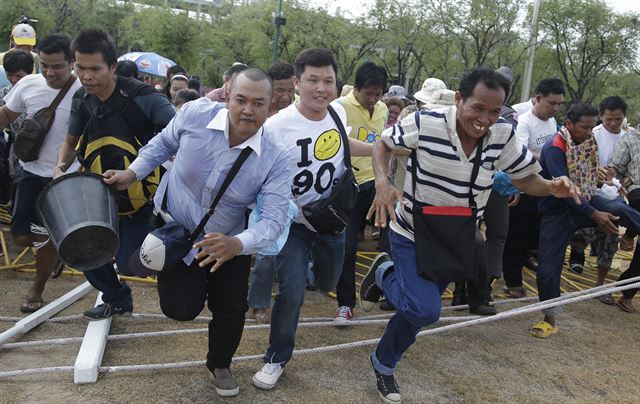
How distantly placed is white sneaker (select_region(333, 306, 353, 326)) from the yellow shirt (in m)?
1.04

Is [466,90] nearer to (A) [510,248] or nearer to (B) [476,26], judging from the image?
(A) [510,248]

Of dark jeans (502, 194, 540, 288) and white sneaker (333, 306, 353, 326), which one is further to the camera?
dark jeans (502, 194, 540, 288)

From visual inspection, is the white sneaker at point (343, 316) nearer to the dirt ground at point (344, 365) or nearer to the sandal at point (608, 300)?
the dirt ground at point (344, 365)

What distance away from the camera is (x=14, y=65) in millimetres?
6016

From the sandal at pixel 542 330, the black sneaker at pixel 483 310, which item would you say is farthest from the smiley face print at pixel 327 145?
the sandal at pixel 542 330

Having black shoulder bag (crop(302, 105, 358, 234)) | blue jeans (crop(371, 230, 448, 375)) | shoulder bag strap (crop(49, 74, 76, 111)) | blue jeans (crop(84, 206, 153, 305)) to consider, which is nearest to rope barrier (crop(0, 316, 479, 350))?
blue jeans (crop(84, 206, 153, 305))

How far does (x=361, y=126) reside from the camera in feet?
16.2

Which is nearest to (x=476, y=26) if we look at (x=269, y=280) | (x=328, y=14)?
(x=328, y=14)

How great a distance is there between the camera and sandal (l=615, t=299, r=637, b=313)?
228 inches

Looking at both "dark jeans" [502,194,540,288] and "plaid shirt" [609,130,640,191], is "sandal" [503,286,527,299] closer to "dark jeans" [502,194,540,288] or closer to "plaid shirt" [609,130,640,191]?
"dark jeans" [502,194,540,288]

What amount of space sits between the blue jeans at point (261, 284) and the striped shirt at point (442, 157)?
1.33m

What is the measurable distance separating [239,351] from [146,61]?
47.1 ft

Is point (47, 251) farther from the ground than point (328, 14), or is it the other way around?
point (328, 14)

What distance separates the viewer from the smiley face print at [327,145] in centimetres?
362
